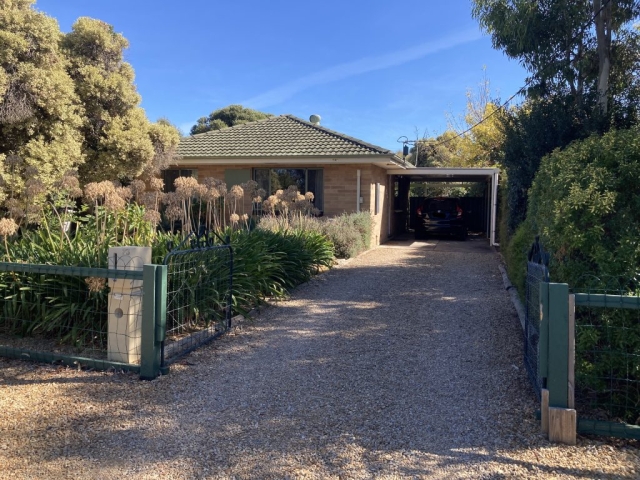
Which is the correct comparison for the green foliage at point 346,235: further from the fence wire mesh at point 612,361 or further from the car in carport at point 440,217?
the fence wire mesh at point 612,361

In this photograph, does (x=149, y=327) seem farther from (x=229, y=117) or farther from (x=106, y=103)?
(x=229, y=117)

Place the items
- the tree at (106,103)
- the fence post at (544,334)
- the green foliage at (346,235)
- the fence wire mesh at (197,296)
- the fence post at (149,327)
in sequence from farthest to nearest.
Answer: the green foliage at (346,235) < the tree at (106,103) < the fence wire mesh at (197,296) < the fence post at (149,327) < the fence post at (544,334)

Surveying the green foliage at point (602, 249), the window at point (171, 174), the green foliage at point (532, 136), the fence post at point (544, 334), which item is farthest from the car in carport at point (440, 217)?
the fence post at point (544, 334)

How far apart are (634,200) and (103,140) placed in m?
10.4

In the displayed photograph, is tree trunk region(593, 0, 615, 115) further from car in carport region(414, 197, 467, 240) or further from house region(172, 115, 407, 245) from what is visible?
car in carport region(414, 197, 467, 240)

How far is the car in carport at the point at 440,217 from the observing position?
19.4 m

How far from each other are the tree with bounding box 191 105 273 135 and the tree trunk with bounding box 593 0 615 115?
1389 inches

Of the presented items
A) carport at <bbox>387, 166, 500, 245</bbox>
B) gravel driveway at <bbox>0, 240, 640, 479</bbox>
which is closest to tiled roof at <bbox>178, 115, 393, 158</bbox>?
carport at <bbox>387, 166, 500, 245</bbox>

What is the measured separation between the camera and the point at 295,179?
54.2 ft

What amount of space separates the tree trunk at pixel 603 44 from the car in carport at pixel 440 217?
1014 centimetres

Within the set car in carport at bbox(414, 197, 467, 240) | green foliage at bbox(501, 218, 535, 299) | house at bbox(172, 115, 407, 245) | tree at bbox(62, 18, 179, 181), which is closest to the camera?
green foliage at bbox(501, 218, 535, 299)

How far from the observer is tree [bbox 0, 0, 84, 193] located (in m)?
8.76

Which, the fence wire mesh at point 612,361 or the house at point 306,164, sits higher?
the house at point 306,164

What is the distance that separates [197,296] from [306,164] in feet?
34.0
